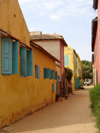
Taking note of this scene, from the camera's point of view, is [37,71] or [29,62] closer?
[29,62]

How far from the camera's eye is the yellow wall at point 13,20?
26.2 ft

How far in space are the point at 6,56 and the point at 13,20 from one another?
2.31 m

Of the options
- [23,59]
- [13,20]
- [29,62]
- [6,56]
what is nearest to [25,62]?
[23,59]

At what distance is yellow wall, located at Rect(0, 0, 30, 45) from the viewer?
7983mm

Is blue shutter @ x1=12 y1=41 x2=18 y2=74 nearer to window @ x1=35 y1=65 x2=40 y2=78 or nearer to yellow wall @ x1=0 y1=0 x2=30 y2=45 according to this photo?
yellow wall @ x1=0 y1=0 x2=30 y2=45

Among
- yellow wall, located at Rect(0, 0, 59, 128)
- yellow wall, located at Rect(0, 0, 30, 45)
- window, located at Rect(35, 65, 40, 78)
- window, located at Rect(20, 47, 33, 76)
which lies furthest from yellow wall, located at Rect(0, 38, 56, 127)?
yellow wall, located at Rect(0, 0, 30, 45)

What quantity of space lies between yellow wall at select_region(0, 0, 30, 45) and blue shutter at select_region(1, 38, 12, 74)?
2.60 ft

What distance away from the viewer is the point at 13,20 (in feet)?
29.4

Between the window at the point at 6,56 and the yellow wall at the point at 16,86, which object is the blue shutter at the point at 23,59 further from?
the window at the point at 6,56

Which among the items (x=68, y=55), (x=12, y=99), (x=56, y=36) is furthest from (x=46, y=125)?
(x=68, y=55)

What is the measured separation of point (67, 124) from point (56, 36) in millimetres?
13352

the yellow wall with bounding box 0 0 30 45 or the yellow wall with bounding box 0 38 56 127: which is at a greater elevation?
the yellow wall with bounding box 0 0 30 45

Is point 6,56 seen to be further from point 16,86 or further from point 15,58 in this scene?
point 16,86

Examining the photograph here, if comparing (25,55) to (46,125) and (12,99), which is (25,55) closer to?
(12,99)
